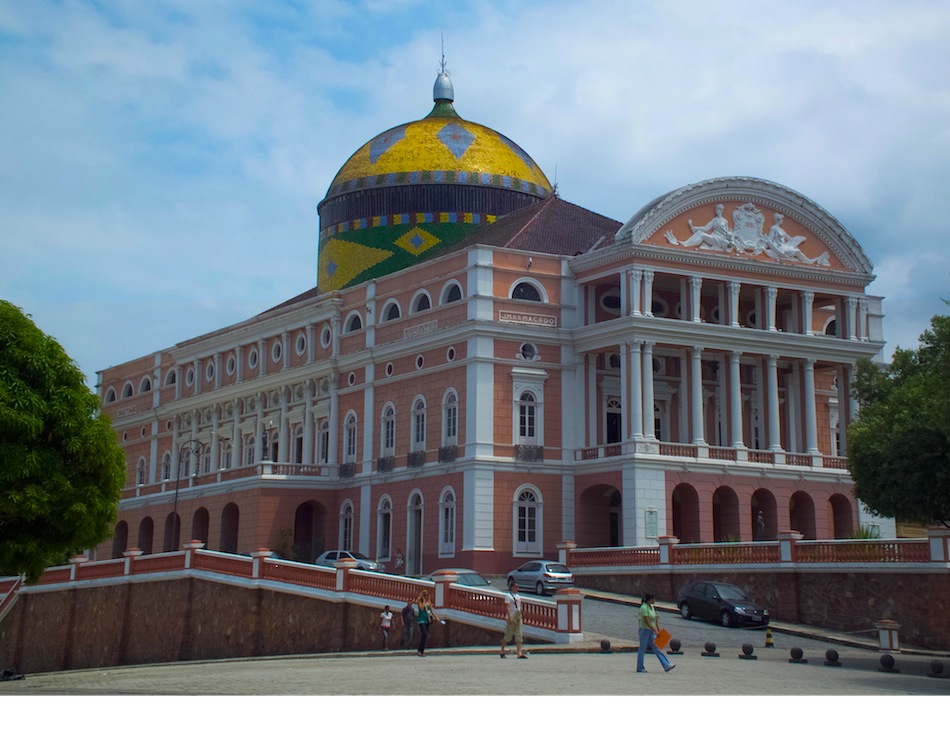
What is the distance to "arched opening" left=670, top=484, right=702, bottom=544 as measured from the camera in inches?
1921

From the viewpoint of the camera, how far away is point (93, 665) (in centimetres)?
4728

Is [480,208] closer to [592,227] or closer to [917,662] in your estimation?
[592,227]

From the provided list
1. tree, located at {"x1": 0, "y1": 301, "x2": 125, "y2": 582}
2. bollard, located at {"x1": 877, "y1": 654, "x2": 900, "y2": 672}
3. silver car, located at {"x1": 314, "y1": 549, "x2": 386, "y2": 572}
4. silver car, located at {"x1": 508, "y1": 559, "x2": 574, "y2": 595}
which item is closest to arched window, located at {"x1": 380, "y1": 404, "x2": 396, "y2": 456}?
silver car, located at {"x1": 314, "y1": 549, "x2": 386, "y2": 572}

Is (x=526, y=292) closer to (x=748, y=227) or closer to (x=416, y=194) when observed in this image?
(x=748, y=227)

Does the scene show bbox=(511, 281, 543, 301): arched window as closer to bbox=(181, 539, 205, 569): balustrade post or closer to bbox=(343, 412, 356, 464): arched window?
bbox=(343, 412, 356, 464): arched window

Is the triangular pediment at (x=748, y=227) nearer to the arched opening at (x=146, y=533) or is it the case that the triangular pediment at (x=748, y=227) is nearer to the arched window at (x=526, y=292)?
the arched window at (x=526, y=292)

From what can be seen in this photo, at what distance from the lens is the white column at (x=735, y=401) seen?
165 ft

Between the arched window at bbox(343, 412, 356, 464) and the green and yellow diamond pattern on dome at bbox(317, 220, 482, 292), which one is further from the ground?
the green and yellow diamond pattern on dome at bbox(317, 220, 482, 292)

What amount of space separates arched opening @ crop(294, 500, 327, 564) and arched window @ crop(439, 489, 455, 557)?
7295 mm

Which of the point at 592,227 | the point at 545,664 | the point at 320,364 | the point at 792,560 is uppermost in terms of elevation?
the point at 592,227

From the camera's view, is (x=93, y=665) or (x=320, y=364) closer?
(x=93, y=665)

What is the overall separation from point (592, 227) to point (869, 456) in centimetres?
1705

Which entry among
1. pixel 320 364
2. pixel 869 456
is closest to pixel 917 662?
pixel 869 456

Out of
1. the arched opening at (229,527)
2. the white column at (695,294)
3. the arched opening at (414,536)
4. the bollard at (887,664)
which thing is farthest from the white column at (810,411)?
the bollard at (887,664)
